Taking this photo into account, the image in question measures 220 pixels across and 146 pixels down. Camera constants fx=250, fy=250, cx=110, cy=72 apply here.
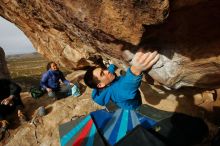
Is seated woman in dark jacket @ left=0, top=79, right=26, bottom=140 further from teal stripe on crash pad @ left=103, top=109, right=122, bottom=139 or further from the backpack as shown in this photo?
teal stripe on crash pad @ left=103, top=109, right=122, bottom=139

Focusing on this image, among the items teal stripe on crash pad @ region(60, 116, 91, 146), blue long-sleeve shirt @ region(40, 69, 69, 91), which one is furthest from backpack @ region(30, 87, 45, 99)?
teal stripe on crash pad @ region(60, 116, 91, 146)

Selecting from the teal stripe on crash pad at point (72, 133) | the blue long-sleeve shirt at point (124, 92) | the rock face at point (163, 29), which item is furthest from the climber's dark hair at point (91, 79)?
the teal stripe on crash pad at point (72, 133)

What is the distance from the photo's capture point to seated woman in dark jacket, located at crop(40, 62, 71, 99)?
10883 mm

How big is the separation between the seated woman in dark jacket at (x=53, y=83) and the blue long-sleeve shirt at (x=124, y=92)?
6329 millimetres

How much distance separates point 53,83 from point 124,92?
7.55 meters

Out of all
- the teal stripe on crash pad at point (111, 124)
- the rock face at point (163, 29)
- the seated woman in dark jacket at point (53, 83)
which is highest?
the rock face at point (163, 29)

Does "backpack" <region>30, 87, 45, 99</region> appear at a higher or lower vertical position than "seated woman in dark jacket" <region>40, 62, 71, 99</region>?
lower

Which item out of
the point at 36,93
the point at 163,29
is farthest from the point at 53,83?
the point at 163,29

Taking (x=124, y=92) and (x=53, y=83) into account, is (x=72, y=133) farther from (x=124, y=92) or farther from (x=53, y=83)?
(x=53, y=83)

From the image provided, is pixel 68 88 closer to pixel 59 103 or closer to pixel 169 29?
pixel 59 103

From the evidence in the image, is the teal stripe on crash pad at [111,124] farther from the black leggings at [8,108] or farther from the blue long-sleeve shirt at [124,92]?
the black leggings at [8,108]

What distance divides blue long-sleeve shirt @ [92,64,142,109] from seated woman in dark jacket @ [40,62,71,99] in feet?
20.8

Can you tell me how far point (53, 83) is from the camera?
11.1m

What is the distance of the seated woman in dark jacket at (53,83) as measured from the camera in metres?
10.9
